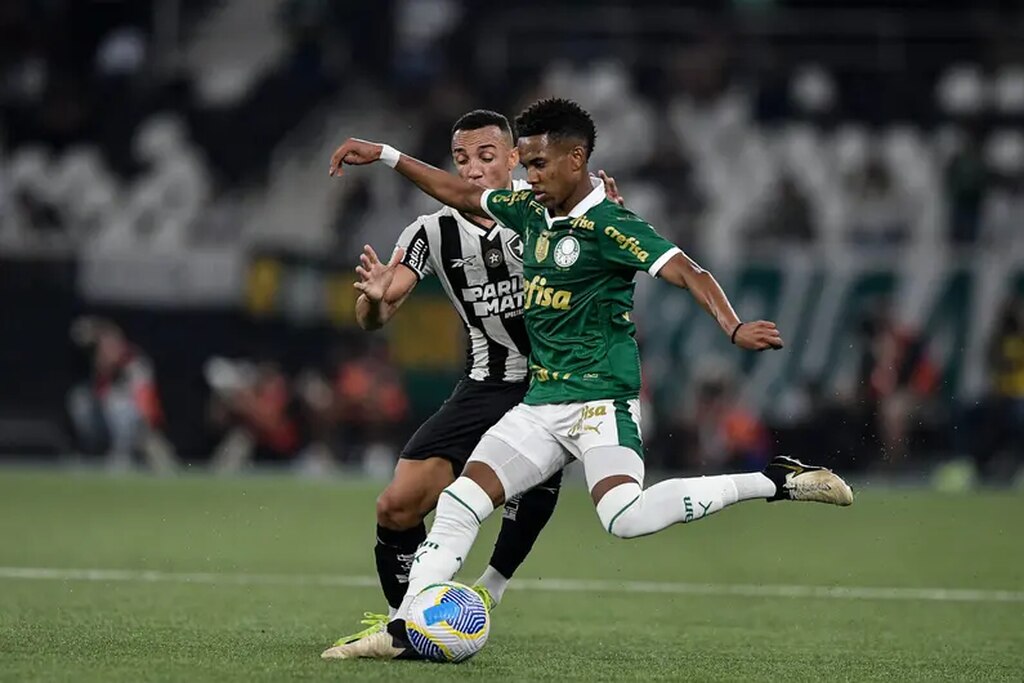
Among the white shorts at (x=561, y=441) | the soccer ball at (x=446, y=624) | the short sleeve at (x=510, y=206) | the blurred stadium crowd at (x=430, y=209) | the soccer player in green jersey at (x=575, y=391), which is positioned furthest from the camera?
the blurred stadium crowd at (x=430, y=209)

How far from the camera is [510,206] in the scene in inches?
305

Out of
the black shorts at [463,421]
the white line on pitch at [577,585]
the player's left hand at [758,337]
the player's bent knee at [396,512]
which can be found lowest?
the white line on pitch at [577,585]

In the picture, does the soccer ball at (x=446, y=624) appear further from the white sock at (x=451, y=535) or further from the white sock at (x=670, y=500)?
the white sock at (x=670, y=500)

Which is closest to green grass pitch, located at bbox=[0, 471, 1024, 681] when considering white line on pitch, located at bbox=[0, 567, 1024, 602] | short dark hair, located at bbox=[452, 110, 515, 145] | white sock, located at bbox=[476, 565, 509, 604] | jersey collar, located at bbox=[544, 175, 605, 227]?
white line on pitch, located at bbox=[0, 567, 1024, 602]

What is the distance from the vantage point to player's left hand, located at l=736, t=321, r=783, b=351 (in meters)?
6.74

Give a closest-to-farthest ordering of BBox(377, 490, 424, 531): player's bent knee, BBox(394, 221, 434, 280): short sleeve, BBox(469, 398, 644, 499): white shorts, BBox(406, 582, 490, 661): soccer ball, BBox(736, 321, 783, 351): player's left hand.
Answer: BBox(736, 321, 783, 351): player's left hand < BBox(406, 582, 490, 661): soccer ball < BBox(469, 398, 644, 499): white shorts < BBox(377, 490, 424, 531): player's bent knee < BBox(394, 221, 434, 280): short sleeve

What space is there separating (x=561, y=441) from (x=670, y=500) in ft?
1.96

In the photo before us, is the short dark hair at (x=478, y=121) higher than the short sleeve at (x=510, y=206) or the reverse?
higher

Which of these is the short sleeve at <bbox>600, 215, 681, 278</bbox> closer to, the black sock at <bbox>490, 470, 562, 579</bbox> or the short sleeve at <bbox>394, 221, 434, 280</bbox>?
the short sleeve at <bbox>394, 221, 434, 280</bbox>

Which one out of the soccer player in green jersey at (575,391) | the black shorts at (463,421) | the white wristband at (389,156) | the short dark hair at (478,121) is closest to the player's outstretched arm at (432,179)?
the white wristband at (389,156)

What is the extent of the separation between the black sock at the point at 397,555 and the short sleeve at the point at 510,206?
1.49 meters

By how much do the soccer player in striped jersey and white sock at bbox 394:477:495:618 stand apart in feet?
1.91

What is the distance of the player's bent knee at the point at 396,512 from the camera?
7969mm

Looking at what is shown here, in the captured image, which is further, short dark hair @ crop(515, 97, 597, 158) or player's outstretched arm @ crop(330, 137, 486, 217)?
player's outstretched arm @ crop(330, 137, 486, 217)
